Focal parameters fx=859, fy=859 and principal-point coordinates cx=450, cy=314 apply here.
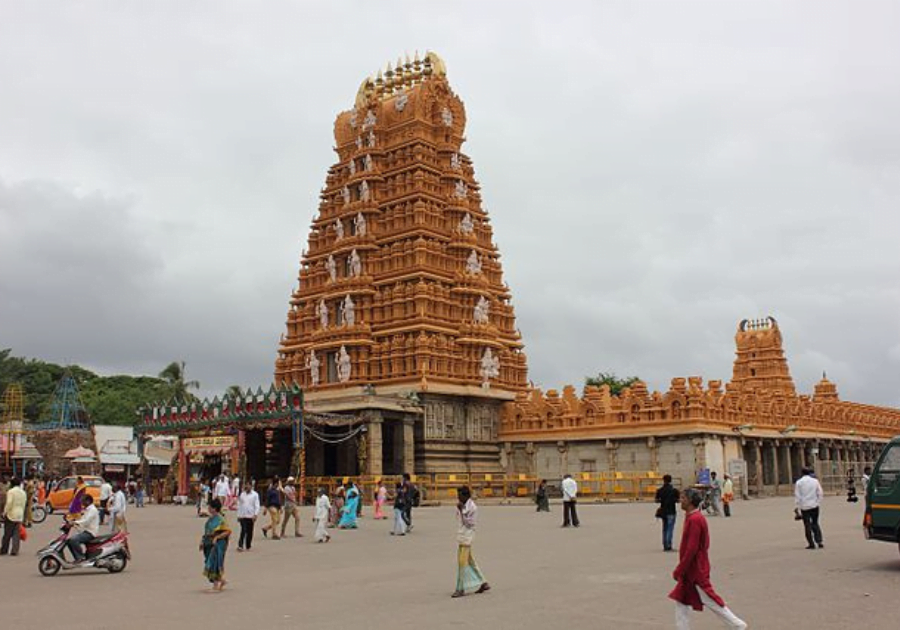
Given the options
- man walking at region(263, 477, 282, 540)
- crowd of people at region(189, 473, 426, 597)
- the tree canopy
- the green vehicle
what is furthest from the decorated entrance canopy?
the tree canopy

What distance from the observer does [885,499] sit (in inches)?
571

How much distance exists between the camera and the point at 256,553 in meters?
19.4

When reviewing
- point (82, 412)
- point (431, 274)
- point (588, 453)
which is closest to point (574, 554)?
point (588, 453)

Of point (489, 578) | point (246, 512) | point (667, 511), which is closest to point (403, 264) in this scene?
point (246, 512)

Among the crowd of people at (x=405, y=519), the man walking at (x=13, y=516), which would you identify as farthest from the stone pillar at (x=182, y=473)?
the man walking at (x=13, y=516)

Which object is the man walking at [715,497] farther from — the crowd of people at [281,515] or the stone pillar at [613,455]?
the stone pillar at [613,455]

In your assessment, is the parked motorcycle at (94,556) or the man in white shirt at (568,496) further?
the man in white shirt at (568,496)

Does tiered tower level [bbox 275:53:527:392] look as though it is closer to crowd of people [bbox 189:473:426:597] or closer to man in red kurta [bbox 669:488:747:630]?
crowd of people [bbox 189:473:426:597]

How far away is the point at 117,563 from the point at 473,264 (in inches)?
1344

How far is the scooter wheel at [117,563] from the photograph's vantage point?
1611cm

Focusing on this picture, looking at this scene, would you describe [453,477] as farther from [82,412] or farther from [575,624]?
[82,412]

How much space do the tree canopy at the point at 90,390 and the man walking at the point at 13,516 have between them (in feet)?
210

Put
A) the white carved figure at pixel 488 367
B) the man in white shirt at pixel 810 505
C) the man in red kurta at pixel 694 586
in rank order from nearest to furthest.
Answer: the man in red kurta at pixel 694 586 → the man in white shirt at pixel 810 505 → the white carved figure at pixel 488 367

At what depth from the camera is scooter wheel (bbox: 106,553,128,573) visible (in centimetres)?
1611
